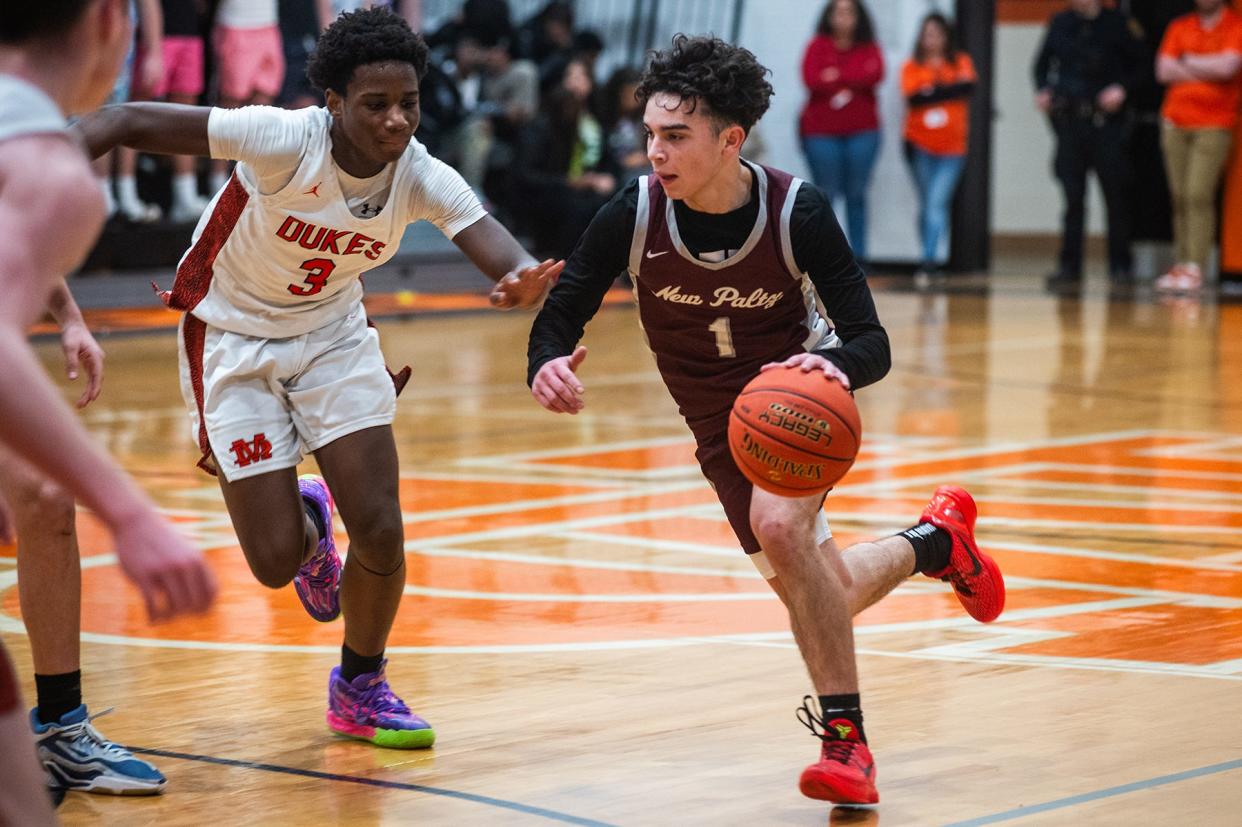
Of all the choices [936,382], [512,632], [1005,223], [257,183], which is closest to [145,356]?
[936,382]

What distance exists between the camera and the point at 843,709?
4402 millimetres

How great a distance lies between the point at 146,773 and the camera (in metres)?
4.47

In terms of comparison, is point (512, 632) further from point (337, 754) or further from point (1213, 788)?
point (1213, 788)

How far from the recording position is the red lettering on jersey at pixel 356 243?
5016mm

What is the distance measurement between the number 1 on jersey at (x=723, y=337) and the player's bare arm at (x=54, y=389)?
2.26m

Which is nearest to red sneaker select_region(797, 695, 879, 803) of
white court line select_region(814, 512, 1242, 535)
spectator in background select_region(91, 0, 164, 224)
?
white court line select_region(814, 512, 1242, 535)

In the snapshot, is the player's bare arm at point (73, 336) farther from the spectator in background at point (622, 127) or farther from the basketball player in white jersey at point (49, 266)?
the spectator in background at point (622, 127)

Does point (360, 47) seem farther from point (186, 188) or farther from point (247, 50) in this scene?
point (186, 188)

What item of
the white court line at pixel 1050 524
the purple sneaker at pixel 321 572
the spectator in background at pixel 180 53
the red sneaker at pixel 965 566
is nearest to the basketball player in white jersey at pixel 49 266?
the purple sneaker at pixel 321 572

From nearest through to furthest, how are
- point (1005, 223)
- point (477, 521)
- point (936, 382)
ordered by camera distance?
1. point (477, 521)
2. point (936, 382)
3. point (1005, 223)

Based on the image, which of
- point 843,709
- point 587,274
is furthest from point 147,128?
point 843,709

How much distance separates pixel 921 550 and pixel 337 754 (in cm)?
161

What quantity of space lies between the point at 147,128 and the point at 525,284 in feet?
3.13

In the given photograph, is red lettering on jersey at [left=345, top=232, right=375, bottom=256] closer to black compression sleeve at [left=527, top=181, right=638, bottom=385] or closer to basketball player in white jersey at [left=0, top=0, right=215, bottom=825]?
black compression sleeve at [left=527, top=181, right=638, bottom=385]
